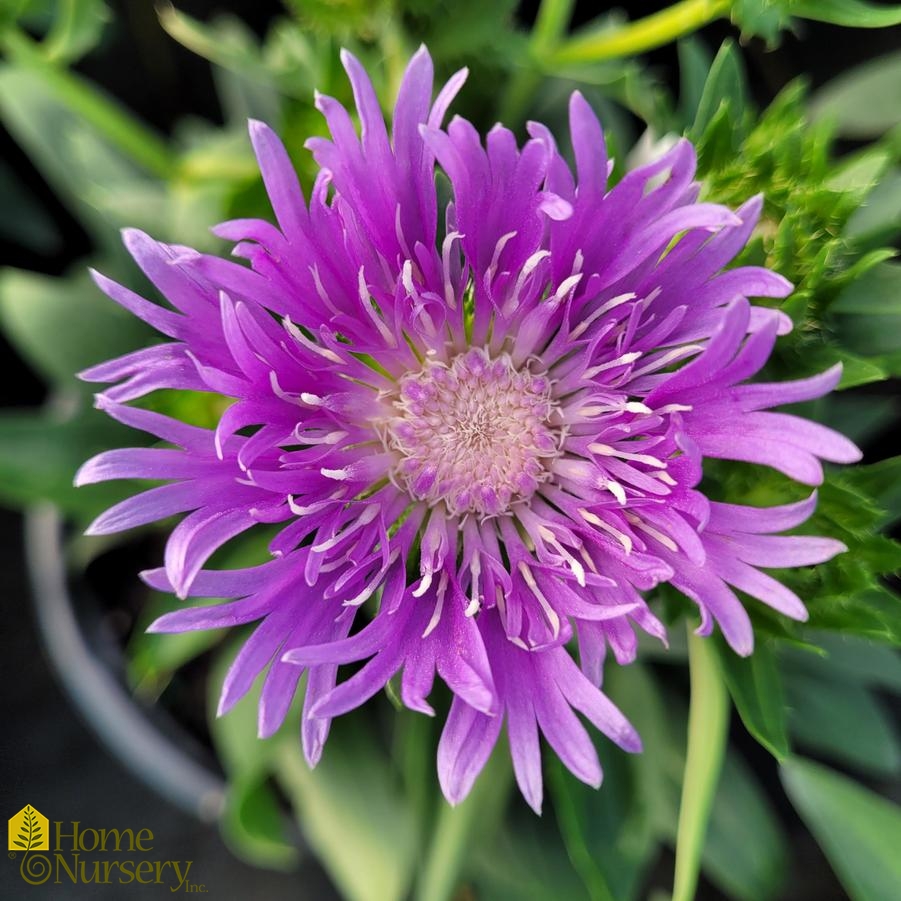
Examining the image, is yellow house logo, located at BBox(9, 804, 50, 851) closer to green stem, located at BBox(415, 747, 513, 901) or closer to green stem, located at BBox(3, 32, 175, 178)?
green stem, located at BBox(415, 747, 513, 901)

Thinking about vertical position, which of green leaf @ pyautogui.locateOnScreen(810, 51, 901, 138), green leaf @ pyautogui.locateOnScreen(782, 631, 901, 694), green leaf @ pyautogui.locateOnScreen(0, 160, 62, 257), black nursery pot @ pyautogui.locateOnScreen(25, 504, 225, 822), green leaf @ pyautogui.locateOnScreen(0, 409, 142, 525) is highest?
green leaf @ pyautogui.locateOnScreen(810, 51, 901, 138)

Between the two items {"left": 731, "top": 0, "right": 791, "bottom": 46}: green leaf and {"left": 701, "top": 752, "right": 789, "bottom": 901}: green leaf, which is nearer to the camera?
{"left": 731, "top": 0, "right": 791, "bottom": 46}: green leaf

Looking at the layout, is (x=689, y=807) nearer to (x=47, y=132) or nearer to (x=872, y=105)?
(x=872, y=105)

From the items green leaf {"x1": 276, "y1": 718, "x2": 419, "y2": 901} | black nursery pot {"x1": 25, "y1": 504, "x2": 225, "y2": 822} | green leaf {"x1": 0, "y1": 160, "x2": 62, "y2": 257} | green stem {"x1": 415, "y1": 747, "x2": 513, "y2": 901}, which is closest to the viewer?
green stem {"x1": 415, "y1": 747, "x2": 513, "y2": 901}

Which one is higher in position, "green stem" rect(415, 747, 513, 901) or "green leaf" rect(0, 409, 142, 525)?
"green leaf" rect(0, 409, 142, 525)

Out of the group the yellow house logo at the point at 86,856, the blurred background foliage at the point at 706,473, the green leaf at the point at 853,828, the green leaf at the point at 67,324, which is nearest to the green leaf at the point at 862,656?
the blurred background foliage at the point at 706,473

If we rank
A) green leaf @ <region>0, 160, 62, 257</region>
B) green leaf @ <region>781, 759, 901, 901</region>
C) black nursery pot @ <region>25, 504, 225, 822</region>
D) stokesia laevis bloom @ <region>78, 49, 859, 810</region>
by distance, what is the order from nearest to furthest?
stokesia laevis bloom @ <region>78, 49, 859, 810</region> → green leaf @ <region>781, 759, 901, 901</region> → black nursery pot @ <region>25, 504, 225, 822</region> → green leaf @ <region>0, 160, 62, 257</region>

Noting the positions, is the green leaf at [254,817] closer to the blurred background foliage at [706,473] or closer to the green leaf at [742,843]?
the blurred background foliage at [706,473]

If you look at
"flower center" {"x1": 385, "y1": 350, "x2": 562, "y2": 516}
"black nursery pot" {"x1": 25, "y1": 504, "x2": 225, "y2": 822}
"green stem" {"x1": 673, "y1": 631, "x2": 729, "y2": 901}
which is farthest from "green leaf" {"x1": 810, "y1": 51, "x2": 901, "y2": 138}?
"black nursery pot" {"x1": 25, "y1": 504, "x2": 225, "y2": 822}

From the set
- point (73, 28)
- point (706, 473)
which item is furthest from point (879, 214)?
point (73, 28)

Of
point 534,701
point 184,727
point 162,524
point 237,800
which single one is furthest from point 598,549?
point 184,727
